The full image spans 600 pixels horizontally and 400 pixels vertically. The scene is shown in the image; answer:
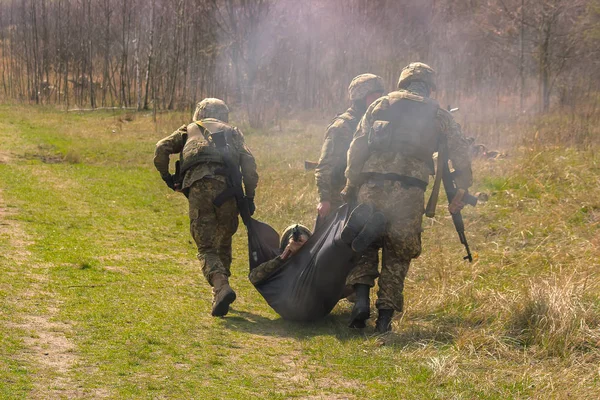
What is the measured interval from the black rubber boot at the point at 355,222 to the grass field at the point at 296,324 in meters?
0.73

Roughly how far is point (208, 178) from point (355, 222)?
1595 millimetres

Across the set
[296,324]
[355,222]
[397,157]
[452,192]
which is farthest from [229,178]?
[452,192]

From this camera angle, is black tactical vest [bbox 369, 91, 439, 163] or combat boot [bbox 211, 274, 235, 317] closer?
black tactical vest [bbox 369, 91, 439, 163]

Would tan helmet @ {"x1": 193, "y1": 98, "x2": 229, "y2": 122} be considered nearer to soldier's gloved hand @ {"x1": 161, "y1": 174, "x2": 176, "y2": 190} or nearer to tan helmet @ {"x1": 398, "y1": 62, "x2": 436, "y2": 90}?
soldier's gloved hand @ {"x1": 161, "y1": 174, "x2": 176, "y2": 190}

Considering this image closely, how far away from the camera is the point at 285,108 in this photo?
84.0 feet

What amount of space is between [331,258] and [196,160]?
1524mm

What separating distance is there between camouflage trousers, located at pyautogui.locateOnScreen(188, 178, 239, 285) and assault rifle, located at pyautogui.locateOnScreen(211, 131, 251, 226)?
0.16ft

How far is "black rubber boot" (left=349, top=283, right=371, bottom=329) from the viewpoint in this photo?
538cm

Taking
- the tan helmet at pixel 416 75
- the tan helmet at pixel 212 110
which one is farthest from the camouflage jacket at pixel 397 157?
the tan helmet at pixel 212 110

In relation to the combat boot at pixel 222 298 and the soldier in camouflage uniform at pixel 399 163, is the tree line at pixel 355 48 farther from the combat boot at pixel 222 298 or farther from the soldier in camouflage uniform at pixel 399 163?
the soldier in camouflage uniform at pixel 399 163

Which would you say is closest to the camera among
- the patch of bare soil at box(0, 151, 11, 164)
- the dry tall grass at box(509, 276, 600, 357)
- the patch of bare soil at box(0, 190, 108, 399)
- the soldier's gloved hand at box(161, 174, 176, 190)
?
the patch of bare soil at box(0, 190, 108, 399)

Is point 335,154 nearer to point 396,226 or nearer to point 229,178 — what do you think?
point 229,178

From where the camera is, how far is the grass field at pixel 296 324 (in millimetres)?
4316

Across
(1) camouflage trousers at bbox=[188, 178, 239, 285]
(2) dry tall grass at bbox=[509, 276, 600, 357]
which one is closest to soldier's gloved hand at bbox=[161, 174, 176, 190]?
(1) camouflage trousers at bbox=[188, 178, 239, 285]
